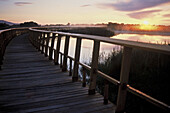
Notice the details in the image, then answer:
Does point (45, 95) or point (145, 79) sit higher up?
point (45, 95)

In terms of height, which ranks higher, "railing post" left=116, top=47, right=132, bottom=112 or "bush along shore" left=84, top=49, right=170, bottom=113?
"railing post" left=116, top=47, right=132, bottom=112

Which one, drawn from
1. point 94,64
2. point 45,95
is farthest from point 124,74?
point 45,95

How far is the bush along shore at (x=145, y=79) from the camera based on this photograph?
4.05 metres

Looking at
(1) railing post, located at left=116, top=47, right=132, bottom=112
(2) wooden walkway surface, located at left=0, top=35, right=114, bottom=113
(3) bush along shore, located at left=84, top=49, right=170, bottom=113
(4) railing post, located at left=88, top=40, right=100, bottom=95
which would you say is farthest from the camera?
(3) bush along shore, located at left=84, top=49, right=170, bottom=113

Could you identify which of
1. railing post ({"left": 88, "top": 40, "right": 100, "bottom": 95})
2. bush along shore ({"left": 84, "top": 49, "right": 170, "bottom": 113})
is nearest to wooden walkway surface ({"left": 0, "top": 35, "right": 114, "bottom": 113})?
railing post ({"left": 88, "top": 40, "right": 100, "bottom": 95})

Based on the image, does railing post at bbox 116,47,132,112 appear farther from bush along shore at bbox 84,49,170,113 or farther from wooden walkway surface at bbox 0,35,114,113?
bush along shore at bbox 84,49,170,113

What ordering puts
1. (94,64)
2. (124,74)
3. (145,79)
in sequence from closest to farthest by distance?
(124,74) < (94,64) < (145,79)

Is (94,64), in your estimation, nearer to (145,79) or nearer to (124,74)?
(124,74)

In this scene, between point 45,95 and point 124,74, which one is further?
point 45,95

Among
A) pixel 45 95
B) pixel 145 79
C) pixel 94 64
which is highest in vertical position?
pixel 94 64

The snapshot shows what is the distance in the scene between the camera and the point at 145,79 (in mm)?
5051

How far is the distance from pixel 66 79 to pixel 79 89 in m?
0.83

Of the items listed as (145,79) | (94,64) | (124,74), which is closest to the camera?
(124,74)

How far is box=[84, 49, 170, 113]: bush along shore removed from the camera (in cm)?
405
